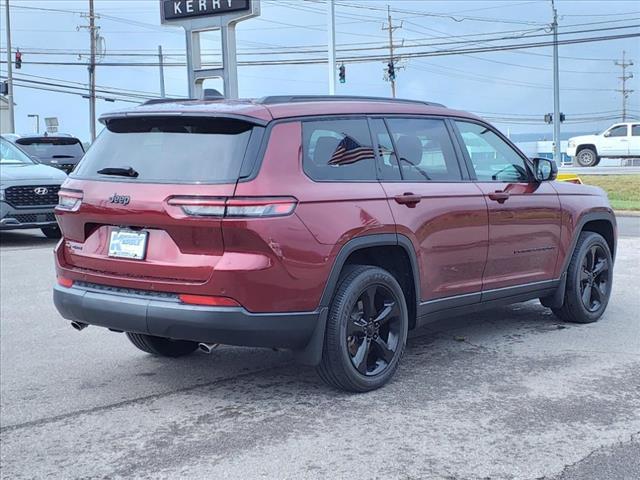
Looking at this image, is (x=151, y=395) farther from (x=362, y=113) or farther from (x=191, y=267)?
(x=362, y=113)

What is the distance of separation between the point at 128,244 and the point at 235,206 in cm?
78

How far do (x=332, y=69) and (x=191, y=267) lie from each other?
73.2ft

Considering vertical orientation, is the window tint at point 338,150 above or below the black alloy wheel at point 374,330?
above

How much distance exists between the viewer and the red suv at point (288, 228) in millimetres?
4340

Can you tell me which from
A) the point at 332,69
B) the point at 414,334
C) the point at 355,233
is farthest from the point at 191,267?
the point at 332,69

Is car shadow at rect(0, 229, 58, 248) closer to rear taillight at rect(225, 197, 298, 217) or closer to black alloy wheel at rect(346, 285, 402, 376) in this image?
black alloy wheel at rect(346, 285, 402, 376)

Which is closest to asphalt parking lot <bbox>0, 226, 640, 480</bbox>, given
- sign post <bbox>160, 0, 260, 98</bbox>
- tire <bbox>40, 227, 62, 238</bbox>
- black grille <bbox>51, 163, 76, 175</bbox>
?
tire <bbox>40, 227, 62, 238</bbox>

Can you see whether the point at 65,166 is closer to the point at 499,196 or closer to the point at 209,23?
the point at 209,23

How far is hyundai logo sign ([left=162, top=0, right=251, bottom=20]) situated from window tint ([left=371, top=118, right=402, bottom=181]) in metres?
9.22

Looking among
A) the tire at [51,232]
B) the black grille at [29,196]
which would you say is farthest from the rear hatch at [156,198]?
the tire at [51,232]

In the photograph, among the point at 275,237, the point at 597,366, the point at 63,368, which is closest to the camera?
the point at 275,237

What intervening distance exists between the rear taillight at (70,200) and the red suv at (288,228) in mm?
15

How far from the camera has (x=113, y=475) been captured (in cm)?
380

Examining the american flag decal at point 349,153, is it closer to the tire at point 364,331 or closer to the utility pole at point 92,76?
the tire at point 364,331
